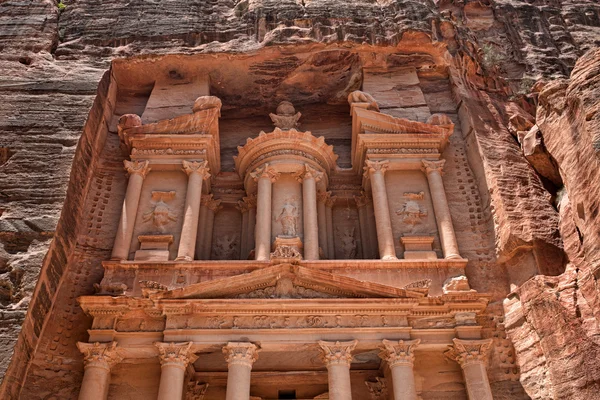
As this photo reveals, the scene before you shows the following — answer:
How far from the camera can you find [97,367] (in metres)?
10.6

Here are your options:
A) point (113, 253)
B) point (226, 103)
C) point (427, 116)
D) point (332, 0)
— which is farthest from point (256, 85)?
point (113, 253)

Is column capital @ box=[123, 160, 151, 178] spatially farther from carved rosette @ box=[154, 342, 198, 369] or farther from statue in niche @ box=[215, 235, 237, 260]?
carved rosette @ box=[154, 342, 198, 369]

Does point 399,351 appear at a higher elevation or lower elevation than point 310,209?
lower

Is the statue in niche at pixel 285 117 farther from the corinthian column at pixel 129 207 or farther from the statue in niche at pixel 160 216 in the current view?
the statue in niche at pixel 160 216

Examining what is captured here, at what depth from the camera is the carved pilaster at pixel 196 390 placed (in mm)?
11688

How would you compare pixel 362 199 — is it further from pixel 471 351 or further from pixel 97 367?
pixel 97 367

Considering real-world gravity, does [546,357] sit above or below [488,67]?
below

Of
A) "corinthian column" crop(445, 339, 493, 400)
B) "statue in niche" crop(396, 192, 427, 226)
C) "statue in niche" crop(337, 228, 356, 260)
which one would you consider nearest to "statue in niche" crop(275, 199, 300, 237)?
"statue in niche" crop(337, 228, 356, 260)

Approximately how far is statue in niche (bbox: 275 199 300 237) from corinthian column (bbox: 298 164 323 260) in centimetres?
23

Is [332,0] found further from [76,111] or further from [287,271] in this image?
[287,271]

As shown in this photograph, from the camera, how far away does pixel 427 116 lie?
15836mm

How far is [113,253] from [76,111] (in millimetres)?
3783

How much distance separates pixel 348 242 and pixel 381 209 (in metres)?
1.48

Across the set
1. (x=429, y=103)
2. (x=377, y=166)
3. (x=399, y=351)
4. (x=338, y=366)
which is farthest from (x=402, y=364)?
(x=429, y=103)
